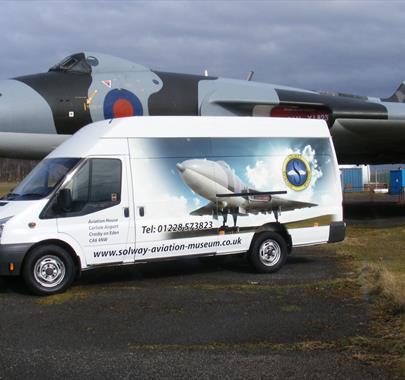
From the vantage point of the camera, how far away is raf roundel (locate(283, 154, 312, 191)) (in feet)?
32.6

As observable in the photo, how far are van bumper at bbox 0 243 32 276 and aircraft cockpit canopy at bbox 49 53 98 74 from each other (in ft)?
24.4

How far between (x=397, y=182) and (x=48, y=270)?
42.2m

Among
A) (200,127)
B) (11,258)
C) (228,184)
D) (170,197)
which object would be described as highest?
(200,127)

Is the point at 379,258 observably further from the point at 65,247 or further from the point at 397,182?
the point at 397,182

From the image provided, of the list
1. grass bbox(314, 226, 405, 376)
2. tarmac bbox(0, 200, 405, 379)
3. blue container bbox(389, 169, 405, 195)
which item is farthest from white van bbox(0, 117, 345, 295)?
blue container bbox(389, 169, 405, 195)

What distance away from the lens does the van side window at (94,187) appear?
8414 millimetres

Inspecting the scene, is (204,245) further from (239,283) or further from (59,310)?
(59,310)

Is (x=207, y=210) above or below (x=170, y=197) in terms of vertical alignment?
below

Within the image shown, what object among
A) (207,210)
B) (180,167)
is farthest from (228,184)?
(180,167)

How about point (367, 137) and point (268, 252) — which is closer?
point (268, 252)

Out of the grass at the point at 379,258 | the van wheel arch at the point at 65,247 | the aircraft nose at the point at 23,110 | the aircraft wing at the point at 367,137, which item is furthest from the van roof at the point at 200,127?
the aircraft wing at the point at 367,137

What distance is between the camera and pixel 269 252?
9.90 meters

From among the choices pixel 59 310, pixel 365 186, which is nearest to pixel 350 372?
pixel 59 310

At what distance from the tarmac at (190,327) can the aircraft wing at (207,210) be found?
1.07 m
